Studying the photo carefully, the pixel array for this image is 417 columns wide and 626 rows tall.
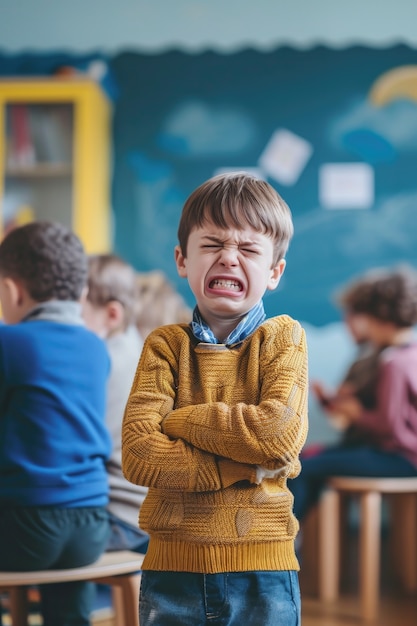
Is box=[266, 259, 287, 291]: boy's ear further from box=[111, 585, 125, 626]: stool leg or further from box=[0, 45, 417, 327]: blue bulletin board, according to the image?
box=[0, 45, 417, 327]: blue bulletin board

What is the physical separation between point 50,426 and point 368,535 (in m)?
1.63

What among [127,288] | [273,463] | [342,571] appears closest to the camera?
[273,463]

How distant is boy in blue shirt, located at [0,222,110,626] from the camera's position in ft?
5.11

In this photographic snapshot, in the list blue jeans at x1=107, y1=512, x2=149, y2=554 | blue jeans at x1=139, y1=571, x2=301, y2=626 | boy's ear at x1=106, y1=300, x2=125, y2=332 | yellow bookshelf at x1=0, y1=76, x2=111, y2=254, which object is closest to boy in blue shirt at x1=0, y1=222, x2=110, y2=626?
blue jeans at x1=107, y1=512, x2=149, y2=554

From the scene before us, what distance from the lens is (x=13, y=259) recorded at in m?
1.71

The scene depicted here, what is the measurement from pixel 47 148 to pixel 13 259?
110 inches

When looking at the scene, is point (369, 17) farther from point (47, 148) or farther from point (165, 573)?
point (165, 573)

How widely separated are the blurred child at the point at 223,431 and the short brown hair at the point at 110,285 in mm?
915

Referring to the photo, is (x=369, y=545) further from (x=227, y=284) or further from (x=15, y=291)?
(x=227, y=284)

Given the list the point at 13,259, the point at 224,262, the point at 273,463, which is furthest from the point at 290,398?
the point at 13,259

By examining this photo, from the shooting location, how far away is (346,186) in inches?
176

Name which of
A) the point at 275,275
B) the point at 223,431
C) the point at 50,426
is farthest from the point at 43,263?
the point at 223,431

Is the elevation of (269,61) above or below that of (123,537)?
above

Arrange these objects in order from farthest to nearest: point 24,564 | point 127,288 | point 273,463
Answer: point 127,288, point 24,564, point 273,463
